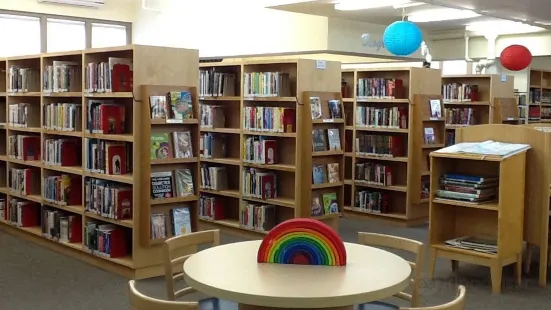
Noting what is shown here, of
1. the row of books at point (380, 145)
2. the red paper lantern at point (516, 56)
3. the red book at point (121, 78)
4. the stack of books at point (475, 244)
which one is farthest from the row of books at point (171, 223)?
the red paper lantern at point (516, 56)

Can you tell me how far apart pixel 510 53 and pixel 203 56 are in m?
4.89

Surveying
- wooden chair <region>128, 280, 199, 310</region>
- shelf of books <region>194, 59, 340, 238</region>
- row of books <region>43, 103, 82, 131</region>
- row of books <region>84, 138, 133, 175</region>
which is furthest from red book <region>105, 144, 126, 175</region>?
wooden chair <region>128, 280, 199, 310</region>

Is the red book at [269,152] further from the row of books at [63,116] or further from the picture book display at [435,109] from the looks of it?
the picture book display at [435,109]

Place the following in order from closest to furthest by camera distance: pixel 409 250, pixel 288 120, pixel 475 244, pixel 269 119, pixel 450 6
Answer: pixel 409 250
pixel 475 244
pixel 288 120
pixel 269 119
pixel 450 6

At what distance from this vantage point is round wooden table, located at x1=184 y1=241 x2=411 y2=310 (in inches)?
101

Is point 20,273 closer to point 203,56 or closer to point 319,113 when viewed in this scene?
point 319,113

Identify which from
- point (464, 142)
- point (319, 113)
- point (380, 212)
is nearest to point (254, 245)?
point (464, 142)

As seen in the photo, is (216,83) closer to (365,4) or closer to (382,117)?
(382,117)

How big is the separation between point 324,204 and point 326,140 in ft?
2.25

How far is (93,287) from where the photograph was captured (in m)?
5.29

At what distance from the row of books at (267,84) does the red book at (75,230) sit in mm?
2206

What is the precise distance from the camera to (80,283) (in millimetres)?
5406

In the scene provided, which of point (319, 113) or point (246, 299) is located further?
point (319, 113)

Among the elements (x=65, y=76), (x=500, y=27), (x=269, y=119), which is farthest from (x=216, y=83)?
(x=500, y=27)
